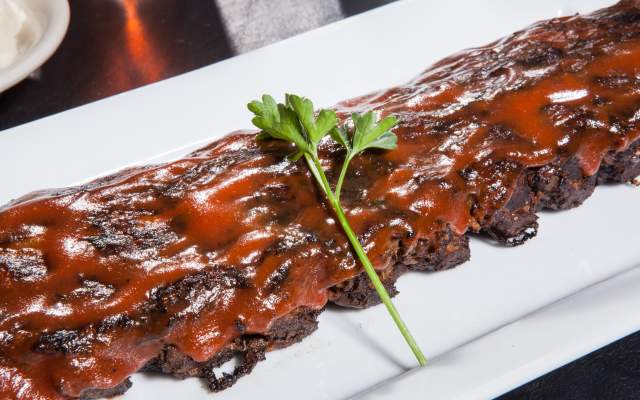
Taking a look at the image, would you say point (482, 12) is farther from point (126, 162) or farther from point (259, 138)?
point (126, 162)

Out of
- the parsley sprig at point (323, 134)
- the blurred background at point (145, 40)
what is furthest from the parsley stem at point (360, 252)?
the blurred background at point (145, 40)

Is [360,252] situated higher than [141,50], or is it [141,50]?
[360,252]

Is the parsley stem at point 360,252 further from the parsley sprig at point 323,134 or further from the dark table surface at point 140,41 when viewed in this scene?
the dark table surface at point 140,41

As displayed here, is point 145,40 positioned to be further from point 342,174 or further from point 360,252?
point 360,252

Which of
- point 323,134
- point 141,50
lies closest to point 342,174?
point 323,134

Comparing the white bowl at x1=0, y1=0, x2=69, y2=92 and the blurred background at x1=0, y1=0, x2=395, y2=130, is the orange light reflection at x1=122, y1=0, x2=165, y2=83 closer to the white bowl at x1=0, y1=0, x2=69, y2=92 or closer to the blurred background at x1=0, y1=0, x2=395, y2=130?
the blurred background at x1=0, y1=0, x2=395, y2=130

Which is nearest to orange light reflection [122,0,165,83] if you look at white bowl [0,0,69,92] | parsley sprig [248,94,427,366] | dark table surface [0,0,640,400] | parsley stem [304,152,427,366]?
dark table surface [0,0,640,400]

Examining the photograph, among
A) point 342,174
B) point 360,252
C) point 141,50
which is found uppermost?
point 342,174
